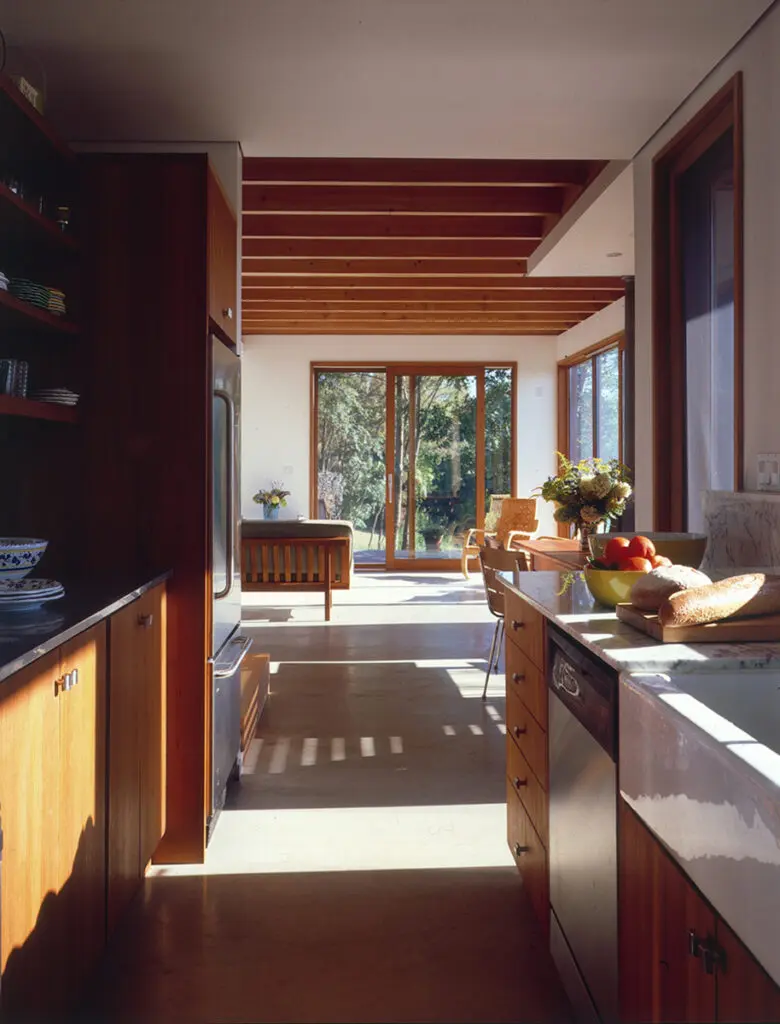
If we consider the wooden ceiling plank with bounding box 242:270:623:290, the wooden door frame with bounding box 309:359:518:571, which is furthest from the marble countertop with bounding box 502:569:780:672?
the wooden door frame with bounding box 309:359:518:571

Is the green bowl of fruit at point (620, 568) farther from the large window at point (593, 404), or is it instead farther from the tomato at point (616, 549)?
the large window at point (593, 404)

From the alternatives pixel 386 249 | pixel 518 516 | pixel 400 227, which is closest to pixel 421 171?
pixel 400 227

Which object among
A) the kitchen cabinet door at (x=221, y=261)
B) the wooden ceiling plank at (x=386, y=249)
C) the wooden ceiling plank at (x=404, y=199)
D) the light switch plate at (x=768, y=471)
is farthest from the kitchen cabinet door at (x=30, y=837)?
the wooden ceiling plank at (x=386, y=249)

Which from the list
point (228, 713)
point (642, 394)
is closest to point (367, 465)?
point (642, 394)

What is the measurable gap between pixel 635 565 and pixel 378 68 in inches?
80.6

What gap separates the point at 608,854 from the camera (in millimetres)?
1479

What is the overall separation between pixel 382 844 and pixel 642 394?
233 cm

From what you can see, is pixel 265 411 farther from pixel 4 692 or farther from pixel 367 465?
pixel 4 692

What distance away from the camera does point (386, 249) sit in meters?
6.15

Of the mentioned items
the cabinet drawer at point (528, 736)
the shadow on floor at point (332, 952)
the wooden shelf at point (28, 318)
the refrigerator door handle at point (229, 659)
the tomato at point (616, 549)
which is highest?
the wooden shelf at point (28, 318)

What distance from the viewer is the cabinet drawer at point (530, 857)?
2.00m

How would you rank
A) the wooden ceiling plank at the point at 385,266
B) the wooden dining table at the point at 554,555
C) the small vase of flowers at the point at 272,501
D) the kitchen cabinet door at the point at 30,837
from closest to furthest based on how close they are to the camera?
the kitchen cabinet door at the point at 30,837 → the wooden dining table at the point at 554,555 → the wooden ceiling plank at the point at 385,266 → the small vase of flowers at the point at 272,501

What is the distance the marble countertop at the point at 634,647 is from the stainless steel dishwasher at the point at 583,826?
4 cm

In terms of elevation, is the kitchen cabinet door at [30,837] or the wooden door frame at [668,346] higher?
the wooden door frame at [668,346]
